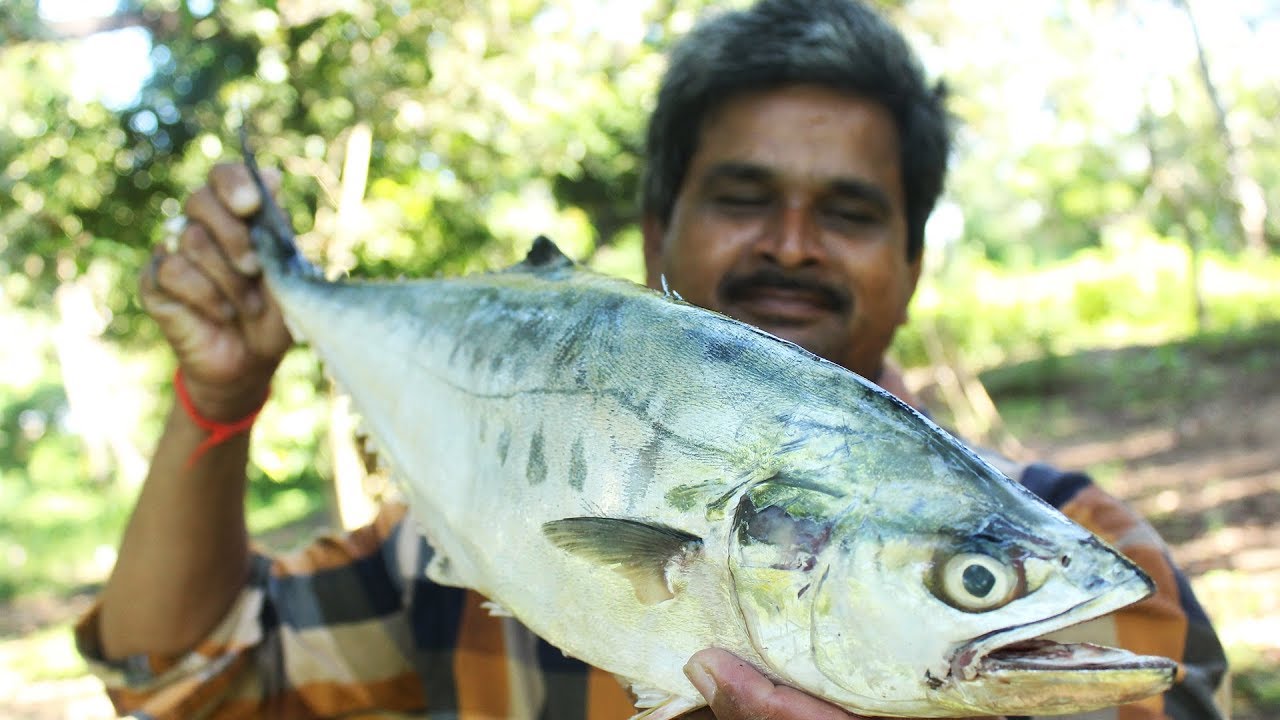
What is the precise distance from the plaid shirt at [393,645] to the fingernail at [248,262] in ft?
2.50

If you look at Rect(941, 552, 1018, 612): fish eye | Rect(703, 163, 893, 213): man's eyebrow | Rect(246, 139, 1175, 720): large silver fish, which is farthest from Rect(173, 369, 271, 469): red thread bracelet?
Rect(941, 552, 1018, 612): fish eye

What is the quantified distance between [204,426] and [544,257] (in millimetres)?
986

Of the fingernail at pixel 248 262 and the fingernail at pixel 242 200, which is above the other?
Answer: the fingernail at pixel 242 200

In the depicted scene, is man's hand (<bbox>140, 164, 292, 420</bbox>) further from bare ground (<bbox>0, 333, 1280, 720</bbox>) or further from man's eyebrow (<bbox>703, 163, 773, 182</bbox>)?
bare ground (<bbox>0, 333, 1280, 720</bbox>)

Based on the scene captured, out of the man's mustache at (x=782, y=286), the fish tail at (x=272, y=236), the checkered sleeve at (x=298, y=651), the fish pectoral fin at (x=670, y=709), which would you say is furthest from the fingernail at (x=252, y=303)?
the fish pectoral fin at (x=670, y=709)

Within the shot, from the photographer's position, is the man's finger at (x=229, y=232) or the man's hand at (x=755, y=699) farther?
the man's finger at (x=229, y=232)

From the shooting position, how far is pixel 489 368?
1.44 m

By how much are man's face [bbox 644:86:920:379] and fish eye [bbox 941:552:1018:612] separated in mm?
1004

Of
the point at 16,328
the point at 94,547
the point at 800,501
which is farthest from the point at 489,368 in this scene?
the point at 16,328

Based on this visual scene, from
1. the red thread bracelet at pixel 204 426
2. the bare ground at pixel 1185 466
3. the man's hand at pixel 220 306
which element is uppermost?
the man's hand at pixel 220 306

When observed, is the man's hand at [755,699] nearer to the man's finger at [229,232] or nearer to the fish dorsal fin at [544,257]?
the fish dorsal fin at [544,257]

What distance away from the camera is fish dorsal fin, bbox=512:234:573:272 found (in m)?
1.55

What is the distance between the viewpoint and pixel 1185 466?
10.7 metres

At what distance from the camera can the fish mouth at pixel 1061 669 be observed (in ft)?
2.97
